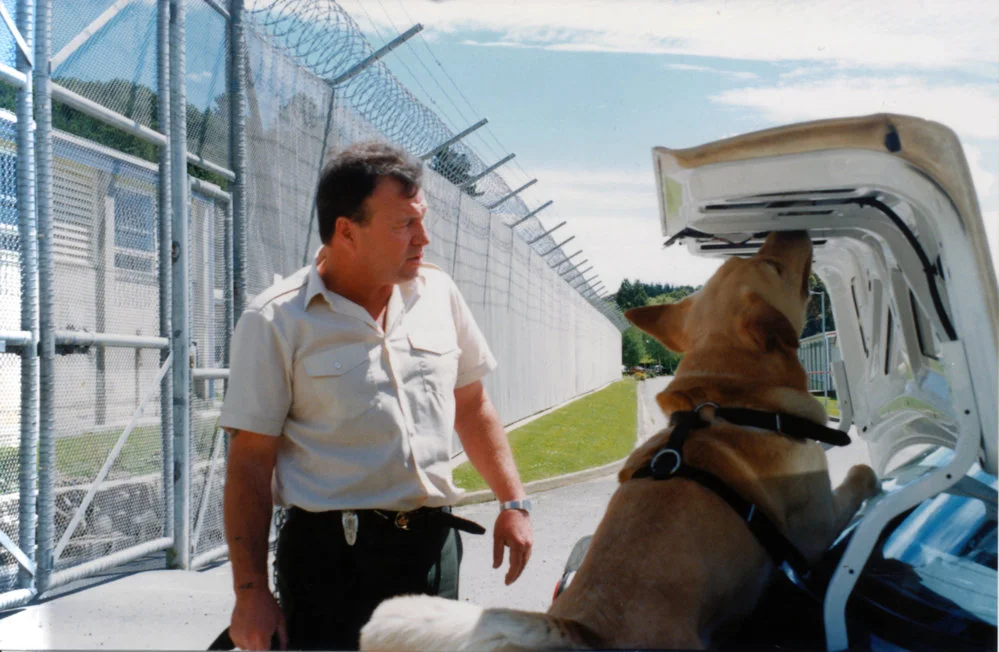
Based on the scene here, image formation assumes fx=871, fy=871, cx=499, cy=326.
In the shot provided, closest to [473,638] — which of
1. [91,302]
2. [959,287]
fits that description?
[959,287]

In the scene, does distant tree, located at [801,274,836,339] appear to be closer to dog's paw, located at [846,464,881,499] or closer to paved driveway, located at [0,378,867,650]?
dog's paw, located at [846,464,881,499]

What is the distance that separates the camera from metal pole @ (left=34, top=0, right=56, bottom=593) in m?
4.12

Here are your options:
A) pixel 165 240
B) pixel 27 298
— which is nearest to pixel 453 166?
pixel 165 240

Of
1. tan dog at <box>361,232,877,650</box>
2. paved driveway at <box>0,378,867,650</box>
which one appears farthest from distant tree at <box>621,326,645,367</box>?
tan dog at <box>361,232,877,650</box>

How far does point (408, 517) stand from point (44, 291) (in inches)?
110

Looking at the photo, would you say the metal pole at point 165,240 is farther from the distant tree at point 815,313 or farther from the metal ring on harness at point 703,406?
the metal ring on harness at point 703,406

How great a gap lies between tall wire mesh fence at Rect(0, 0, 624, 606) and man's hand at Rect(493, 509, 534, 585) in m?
2.57

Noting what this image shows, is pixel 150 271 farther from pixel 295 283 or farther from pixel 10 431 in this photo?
pixel 295 283

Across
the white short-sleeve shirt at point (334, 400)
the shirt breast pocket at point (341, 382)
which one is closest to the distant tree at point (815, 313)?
the white short-sleeve shirt at point (334, 400)

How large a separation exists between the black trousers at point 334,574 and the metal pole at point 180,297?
3318mm

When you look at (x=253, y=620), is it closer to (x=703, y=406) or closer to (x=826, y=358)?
(x=703, y=406)

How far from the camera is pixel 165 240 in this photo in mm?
5148

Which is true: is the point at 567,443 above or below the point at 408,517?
below

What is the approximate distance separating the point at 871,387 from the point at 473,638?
4.50 feet
